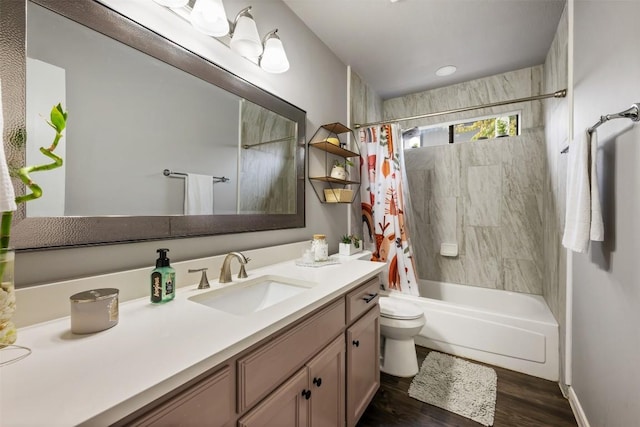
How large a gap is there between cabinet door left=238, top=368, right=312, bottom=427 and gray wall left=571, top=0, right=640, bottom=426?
1.09m

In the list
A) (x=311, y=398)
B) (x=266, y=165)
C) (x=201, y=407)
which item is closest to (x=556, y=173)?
(x=266, y=165)

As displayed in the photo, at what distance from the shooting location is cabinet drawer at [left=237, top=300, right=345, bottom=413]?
716 millimetres

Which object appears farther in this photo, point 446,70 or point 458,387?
point 446,70

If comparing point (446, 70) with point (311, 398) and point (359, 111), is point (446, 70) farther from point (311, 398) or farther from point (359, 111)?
point (311, 398)

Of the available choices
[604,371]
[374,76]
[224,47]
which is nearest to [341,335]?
[604,371]

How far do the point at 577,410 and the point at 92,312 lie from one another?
2.34m

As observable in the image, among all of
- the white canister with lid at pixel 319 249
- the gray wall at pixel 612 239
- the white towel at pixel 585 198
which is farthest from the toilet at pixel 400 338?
the white towel at pixel 585 198

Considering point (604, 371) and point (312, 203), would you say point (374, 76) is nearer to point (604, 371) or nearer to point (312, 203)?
point (312, 203)

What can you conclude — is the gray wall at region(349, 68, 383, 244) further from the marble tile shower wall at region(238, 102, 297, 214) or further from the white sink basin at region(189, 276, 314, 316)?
the white sink basin at region(189, 276, 314, 316)

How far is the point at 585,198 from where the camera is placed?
Result: 1.16 meters

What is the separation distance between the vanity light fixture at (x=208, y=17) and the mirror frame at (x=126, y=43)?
0.39ft

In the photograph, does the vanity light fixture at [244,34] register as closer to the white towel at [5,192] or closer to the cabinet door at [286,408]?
the white towel at [5,192]

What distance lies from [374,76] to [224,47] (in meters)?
1.79

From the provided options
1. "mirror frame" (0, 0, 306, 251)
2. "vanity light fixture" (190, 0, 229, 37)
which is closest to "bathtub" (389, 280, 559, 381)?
"mirror frame" (0, 0, 306, 251)
